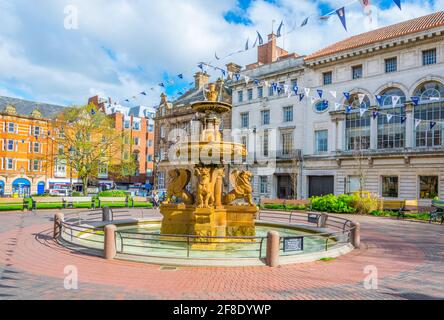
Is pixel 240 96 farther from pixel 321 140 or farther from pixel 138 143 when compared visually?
pixel 138 143

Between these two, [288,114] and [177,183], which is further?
[288,114]

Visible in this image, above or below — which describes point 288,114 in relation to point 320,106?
below

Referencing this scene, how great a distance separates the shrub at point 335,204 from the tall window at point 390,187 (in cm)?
780

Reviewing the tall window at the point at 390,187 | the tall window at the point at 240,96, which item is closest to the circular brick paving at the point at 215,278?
the tall window at the point at 390,187

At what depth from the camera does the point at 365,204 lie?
29234 mm

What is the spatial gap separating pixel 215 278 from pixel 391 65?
34115mm

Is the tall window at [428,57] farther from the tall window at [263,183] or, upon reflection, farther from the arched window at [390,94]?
the tall window at [263,183]

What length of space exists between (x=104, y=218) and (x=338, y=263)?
12.2 m

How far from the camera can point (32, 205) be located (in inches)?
1055

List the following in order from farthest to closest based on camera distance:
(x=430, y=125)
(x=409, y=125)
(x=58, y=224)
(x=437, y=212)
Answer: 1. (x=409, y=125)
2. (x=430, y=125)
3. (x=437, y=212)
4. (x=58, y=224)

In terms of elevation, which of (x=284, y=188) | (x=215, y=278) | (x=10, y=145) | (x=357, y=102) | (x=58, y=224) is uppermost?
(x=357, y=102)

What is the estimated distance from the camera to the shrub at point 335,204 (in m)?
29.9

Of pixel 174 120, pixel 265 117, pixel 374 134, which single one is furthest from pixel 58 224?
pixel 174 120
